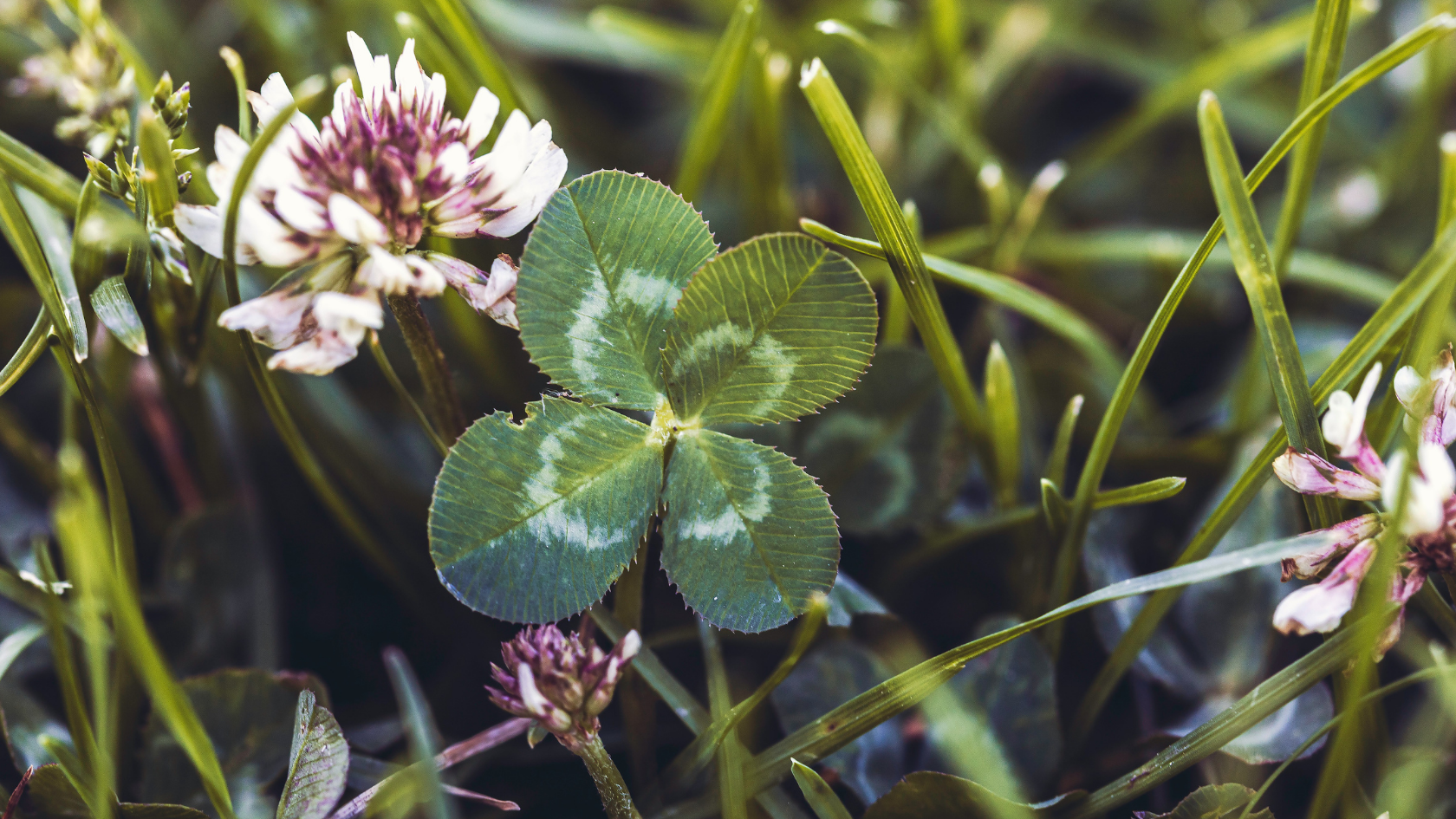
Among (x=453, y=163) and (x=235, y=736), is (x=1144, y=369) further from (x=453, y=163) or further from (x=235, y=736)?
(x=235, y=736)

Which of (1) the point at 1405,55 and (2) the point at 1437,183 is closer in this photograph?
(1) the point at 1405,55

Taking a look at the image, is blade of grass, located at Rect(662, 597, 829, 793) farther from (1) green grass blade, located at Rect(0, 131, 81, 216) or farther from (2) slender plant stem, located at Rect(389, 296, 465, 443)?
(1) green grass blade, located at Rect(0, 131, 81, 216)

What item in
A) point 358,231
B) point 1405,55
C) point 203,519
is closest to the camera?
point 358,231

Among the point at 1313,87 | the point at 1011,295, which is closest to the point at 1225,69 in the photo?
the point at 1313,87

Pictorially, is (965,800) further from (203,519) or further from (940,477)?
(203,519)

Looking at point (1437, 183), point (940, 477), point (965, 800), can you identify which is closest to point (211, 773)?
point (965, 800)

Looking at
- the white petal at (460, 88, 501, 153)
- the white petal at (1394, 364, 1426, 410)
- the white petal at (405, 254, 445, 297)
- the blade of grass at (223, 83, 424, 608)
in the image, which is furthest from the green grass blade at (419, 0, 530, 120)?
the white petal at (1394, 364, 1426, 410)
